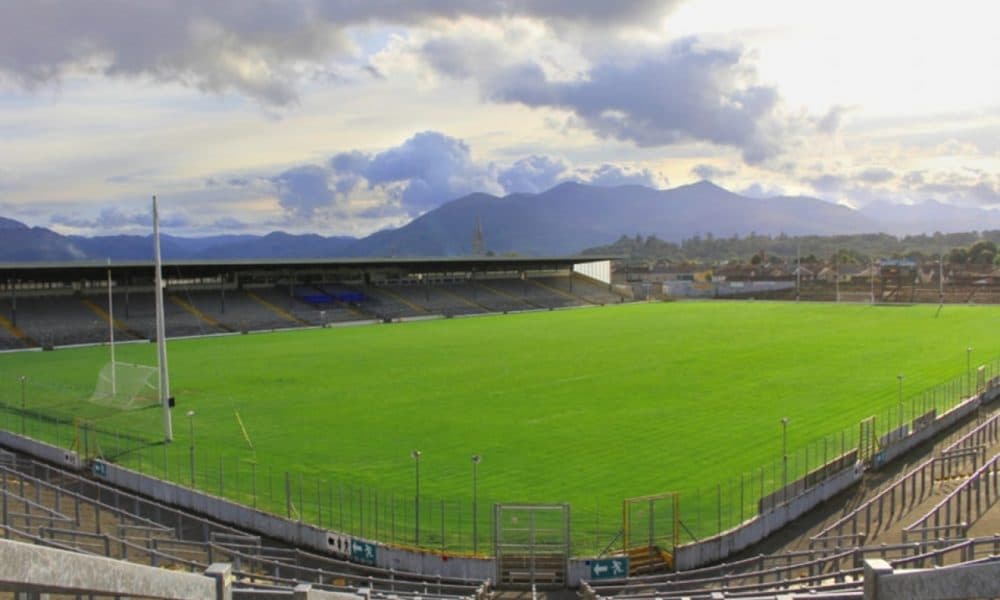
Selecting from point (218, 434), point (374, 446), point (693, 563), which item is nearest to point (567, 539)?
point (693, 563)

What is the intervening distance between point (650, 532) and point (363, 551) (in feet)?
20.2

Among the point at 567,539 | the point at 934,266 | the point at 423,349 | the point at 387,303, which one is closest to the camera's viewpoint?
the point at 567,539

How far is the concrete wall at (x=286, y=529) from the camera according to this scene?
698 inches

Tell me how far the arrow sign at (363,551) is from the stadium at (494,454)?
0.06 meters

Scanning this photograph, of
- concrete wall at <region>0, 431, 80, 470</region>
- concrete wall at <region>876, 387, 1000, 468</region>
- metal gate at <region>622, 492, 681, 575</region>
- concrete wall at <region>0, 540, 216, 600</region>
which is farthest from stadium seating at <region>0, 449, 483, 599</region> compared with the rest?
concrete wall at <region>876, 387, 1000, 468</region>

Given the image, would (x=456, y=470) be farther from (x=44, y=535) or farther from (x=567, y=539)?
(x=44, y=535)

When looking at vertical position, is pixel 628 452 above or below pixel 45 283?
below

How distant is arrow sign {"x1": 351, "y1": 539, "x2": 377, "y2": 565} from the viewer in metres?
18.4

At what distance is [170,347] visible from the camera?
59312 mm

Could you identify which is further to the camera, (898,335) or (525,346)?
(898,335)

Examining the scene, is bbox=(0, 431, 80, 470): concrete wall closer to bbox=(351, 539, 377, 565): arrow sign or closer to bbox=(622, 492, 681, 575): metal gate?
bbox=(351, 539, 377, 565): arrow sign

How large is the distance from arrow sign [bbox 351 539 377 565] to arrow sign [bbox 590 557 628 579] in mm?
4604

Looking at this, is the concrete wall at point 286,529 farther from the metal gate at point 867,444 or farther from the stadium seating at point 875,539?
the metal gate at point 867,444

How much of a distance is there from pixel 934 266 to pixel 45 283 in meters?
136
